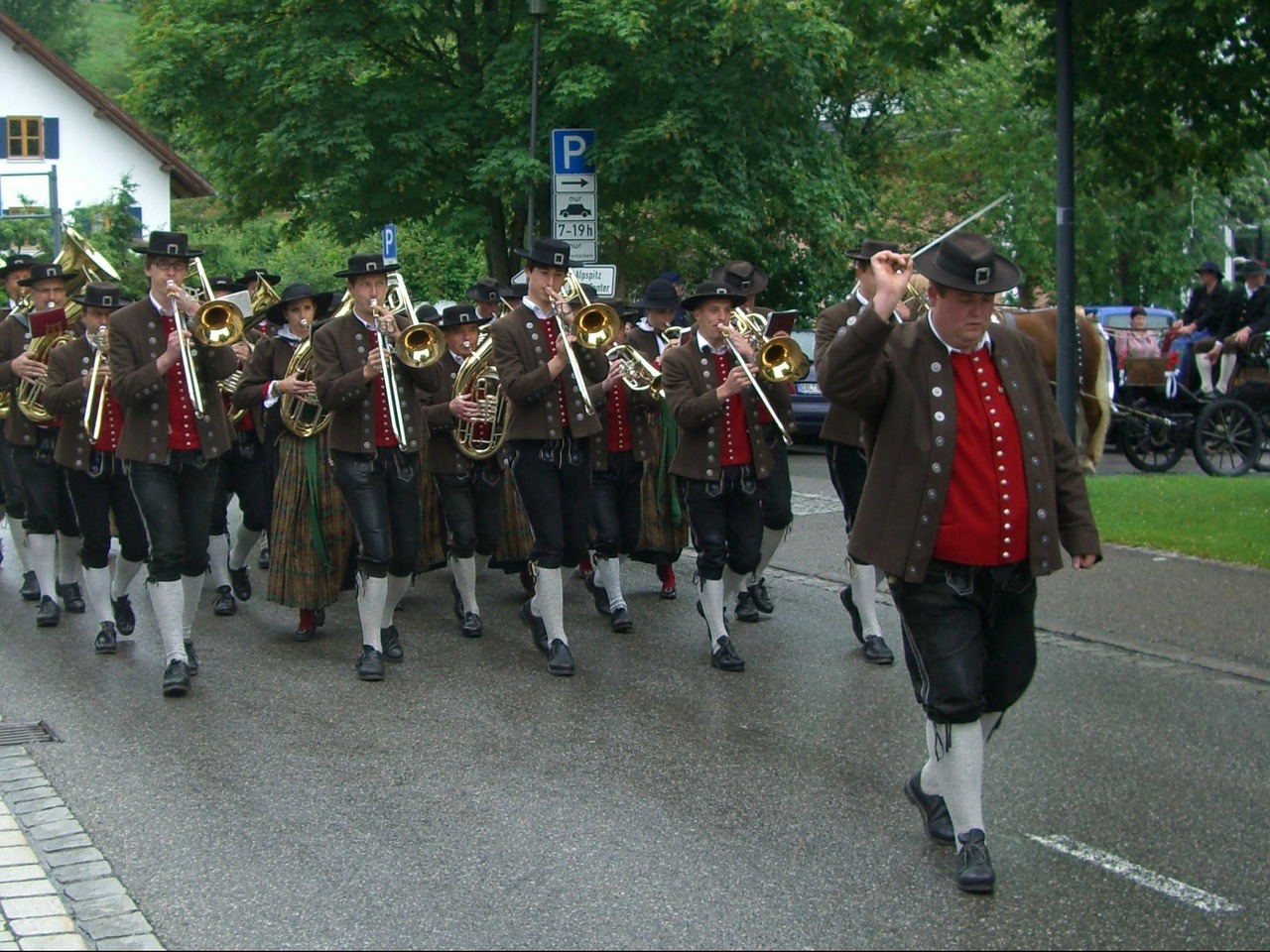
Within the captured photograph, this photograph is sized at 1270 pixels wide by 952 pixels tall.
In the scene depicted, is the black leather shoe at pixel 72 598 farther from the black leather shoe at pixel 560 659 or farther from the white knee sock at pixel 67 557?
the black leather shoe at pixel 560 659

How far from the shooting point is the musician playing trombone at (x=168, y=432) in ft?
26.9

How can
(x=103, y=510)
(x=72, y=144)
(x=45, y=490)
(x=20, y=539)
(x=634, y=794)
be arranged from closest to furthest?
(x=634, y=794) < (x=103, y=510) < (x=45, y=490) < (x=20, y=539) < (x=72, y=144)

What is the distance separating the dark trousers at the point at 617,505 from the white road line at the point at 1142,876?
4624mm

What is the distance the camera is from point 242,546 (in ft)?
37.0

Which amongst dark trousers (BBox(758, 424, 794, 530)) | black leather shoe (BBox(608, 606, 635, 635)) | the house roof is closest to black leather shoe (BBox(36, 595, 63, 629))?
black leather shoe (BBox(608, 606, 635, 635))

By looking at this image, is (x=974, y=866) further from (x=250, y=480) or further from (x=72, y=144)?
(x=72, y=144)

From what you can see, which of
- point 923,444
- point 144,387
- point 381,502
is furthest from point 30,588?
point 923,444

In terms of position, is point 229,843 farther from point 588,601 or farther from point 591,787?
point 588,601

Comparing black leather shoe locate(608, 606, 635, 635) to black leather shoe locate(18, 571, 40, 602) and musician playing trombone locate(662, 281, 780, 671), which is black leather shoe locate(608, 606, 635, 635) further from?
black leather shoe locate(18, 571, 40, 602)

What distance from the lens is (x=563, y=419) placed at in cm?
877

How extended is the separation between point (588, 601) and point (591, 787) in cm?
435

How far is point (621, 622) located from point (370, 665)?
175 cm

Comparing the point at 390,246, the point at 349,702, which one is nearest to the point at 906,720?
the point at 349,702

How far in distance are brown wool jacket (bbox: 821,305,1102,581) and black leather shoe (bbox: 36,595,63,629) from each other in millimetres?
6117
